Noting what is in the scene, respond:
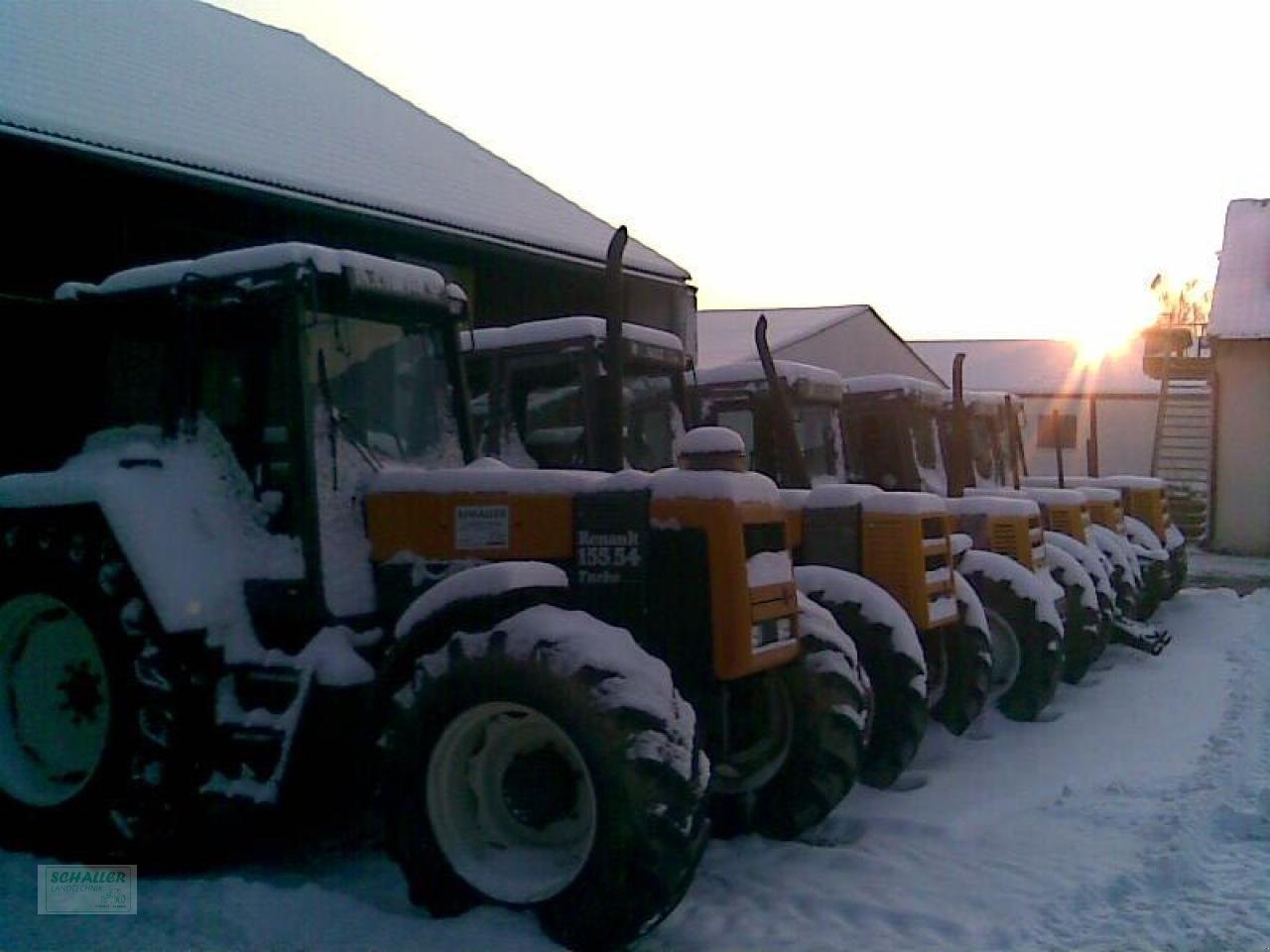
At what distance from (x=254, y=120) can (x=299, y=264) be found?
→ 29.1ft

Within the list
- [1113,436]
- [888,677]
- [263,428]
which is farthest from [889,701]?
[1113,436]

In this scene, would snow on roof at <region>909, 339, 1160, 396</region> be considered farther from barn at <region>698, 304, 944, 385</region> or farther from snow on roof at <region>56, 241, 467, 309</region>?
snow on roof at <region>56, 241, 467, 309</region>

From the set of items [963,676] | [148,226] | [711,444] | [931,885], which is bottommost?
[931,885]

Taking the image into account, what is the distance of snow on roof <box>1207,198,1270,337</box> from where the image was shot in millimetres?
23312

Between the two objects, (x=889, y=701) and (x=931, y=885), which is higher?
(x=889, y=701)

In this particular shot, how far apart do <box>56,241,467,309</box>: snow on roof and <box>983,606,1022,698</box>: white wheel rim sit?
442 centimetres

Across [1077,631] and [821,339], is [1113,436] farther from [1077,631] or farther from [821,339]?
[1077,631]

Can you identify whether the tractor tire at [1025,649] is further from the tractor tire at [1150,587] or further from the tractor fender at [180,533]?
the tractor tire at [1150,587]

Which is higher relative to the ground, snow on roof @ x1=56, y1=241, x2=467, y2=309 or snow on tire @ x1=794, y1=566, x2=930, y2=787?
snow on roof @ x1=56, y1=241, x2=467, y2=309

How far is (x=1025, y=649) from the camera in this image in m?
8.27

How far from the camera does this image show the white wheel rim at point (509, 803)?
4340 mm

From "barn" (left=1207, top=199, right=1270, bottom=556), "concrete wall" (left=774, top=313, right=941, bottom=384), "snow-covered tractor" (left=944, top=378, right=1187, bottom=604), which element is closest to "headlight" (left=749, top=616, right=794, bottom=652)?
"snow-covered tractor" (left=944, top=378, right=1187, bottom=604)

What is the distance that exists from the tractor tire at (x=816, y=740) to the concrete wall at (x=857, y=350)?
22.3 metres

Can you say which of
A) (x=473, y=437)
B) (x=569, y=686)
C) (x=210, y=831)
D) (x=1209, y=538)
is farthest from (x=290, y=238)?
(x=1209, y=538)
